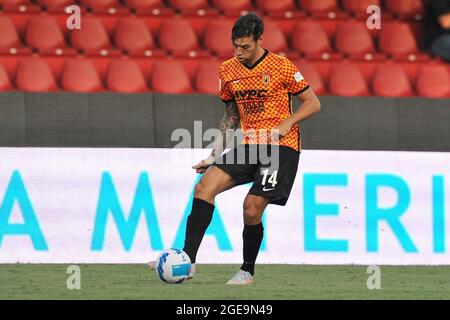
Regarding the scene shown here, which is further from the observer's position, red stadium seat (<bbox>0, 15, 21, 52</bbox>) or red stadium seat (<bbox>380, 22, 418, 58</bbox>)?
red stadium seat (<bbox>380, 22, 418, 58</bbox>)

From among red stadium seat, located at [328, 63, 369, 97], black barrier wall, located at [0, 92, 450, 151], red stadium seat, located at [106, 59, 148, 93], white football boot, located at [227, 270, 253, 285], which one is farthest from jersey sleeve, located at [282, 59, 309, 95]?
red stadium seat, located at [328, 63, 369, 97]

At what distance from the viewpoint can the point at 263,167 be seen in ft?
23.6

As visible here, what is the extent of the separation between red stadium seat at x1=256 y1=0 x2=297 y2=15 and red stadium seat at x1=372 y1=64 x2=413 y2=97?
49.2 inches

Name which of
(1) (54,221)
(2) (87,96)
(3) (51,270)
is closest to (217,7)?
(2) (87,96)

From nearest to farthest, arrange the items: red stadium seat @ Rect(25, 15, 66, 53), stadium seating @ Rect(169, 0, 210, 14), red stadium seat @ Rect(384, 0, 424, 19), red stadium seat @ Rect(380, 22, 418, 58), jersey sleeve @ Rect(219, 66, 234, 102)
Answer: jersey sleeve @ Rect(219, 66, 234, 102)
red stadium seat @ Rect(25, 15, 66, 53)
stadium seating @ Rect(169, 0, 210, 14)
red stadium seat @ Rect(380, 22, 418, 58)
red stadium seat @ Rect(384, 0, 424, 19)

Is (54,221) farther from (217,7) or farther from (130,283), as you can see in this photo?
(217,7)

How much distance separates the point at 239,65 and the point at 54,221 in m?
2.52

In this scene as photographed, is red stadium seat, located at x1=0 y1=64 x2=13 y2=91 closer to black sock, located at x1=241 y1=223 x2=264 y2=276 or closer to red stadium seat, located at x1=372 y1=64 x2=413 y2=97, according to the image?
red stadium seat, located at x1=372 y1=64 x2=413 y2=97

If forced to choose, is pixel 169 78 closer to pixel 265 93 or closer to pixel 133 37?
pixel 133 37

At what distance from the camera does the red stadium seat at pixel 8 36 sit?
10.9 meters

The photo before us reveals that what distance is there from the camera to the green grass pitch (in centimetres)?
661

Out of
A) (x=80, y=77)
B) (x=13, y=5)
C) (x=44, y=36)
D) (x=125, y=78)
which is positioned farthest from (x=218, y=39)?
(x=13, y=5)

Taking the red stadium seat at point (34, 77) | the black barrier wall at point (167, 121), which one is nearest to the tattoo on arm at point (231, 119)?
the black barrier wall at point (167, 121)

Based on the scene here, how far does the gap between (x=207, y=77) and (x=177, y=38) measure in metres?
0.74
